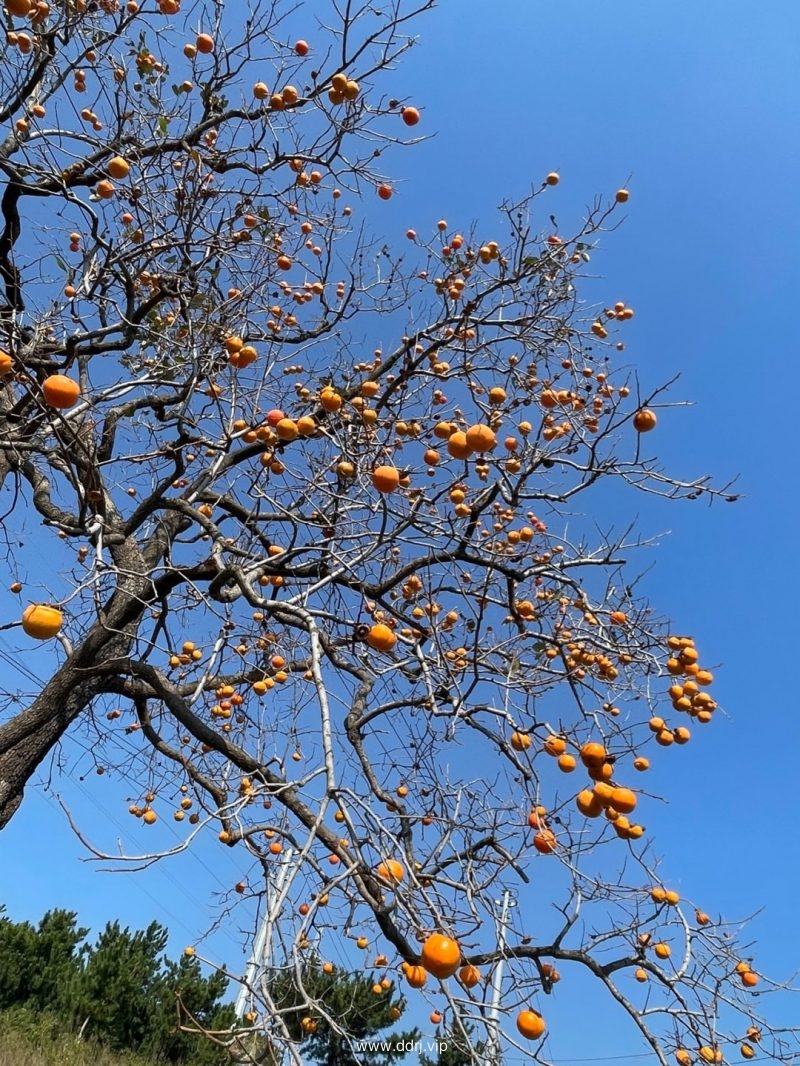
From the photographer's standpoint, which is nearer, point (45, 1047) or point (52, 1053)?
point (52, 1053)

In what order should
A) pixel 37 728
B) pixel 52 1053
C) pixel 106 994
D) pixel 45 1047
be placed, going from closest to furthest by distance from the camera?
pixel 37 728 → pixel 52 1053 → pixel 45 1047 → pixel 106 994

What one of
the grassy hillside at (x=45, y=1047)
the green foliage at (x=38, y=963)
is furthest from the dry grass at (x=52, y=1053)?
the green foliage at (x=38, y=963)

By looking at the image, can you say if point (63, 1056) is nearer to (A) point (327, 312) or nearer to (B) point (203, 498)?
(B) point (203, 498)

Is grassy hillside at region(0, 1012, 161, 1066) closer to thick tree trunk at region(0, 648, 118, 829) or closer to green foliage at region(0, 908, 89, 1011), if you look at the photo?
green foliage at region(0, 908, 89, 1011)

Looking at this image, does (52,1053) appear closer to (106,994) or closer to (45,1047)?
(45,1047)

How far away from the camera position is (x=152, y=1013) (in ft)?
27.6

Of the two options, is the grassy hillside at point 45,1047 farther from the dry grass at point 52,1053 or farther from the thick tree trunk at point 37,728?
the thick tree trunk at point 37,728

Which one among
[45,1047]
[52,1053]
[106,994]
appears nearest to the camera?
[52,1053]

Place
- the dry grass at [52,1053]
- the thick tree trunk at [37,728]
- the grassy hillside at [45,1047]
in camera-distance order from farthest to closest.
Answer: the grassy hillside at [45,1047] → the dry grass at [52,1053] → the thick tree trunk at [37,728]

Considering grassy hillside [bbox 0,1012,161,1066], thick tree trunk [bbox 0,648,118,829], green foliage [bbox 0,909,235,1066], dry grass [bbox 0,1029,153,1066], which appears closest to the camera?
thick tree trunk [bbox 0,648,118,829]

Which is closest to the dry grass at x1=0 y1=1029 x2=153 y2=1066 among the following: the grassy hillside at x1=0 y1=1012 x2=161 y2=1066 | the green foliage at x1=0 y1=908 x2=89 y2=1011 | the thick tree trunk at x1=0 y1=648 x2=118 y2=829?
the grassy hillside at x1=0 y1=1012 x2=161 y2=1066

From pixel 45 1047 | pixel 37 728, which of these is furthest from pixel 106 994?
pixel 37 728

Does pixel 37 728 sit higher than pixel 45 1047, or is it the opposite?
pixel 37 728

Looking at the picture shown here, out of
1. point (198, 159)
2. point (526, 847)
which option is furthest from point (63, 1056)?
point (198, 159)
